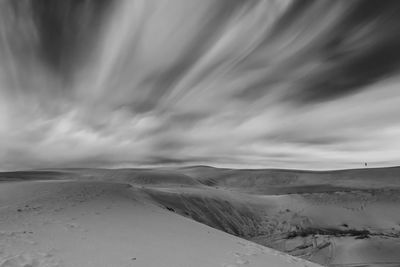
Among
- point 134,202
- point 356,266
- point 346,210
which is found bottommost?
point 356,266

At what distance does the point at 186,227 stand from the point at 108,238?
2.35 meters

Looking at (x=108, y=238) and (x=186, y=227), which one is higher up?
(x=108, y=238)

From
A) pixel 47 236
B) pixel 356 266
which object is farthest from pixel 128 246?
pixel 356 266

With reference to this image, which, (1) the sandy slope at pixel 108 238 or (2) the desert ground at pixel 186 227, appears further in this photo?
(2) the desert ground at pixel 186 227

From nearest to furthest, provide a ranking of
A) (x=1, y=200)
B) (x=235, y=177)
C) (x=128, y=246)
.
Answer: (x=128, y=246)
(x=1, y=200)
(x=235, y=177)

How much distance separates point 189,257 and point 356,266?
749 cm

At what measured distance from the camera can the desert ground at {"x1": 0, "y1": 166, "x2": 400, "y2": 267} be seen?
18.0ft

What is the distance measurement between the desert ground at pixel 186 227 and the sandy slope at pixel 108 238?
19 mm

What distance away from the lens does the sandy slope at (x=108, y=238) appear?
16.8 ft

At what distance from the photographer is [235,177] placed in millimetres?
43969

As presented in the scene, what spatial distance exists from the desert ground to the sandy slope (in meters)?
0.02

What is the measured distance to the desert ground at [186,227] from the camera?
548 centimetres

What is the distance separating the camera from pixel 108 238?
622 cm

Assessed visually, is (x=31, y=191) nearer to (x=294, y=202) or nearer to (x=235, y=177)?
(x=294, y=202)
